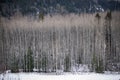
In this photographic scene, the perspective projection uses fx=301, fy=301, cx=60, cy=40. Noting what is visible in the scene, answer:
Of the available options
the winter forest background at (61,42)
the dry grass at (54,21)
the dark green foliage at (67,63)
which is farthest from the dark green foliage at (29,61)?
the dark green foliage at (67,63)

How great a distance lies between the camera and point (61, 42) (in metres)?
4.69

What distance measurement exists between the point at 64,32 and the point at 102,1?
2.50 ft

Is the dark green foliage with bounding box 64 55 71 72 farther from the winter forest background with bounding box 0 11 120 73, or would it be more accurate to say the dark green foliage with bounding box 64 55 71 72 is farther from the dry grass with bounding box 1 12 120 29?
the dry grass with bounding box 1 12 120 29

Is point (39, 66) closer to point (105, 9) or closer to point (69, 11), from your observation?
point (69, 11)

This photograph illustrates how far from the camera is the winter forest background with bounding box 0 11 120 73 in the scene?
4645 mm

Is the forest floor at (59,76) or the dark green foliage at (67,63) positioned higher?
the dark green foliage at (67,63)

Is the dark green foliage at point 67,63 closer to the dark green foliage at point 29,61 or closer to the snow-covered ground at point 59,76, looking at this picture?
the snow-covered ground at point 59,76

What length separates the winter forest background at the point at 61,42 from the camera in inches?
183

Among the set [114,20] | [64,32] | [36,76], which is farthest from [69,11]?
[36,76]

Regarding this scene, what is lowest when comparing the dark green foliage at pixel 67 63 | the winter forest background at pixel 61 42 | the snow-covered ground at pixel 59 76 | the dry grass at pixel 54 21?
the snow-covered ground at pixel 59 76

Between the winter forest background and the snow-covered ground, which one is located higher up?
the winter forest background

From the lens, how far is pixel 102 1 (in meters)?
4.68

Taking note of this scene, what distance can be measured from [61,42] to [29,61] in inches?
22.8

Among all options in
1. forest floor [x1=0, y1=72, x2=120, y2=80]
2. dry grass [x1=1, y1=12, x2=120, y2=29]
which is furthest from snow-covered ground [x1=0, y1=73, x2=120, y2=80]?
dry grass [x1=1, y1=12, x2=120, y2=29]
